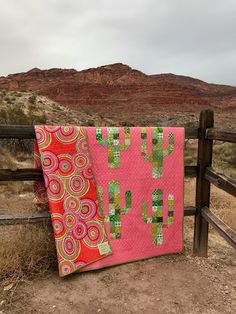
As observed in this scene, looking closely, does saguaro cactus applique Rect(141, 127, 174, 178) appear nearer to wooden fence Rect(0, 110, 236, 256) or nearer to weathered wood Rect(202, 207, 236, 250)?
wooden fence Rect(0, 110, 236, 256)

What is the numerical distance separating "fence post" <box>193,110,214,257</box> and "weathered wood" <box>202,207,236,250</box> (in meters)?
0.10

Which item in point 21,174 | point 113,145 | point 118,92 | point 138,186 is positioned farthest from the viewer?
point 118,92

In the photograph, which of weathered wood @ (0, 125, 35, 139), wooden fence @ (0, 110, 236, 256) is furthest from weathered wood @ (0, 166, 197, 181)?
weathered wood @ (0, 125, 35, 139)

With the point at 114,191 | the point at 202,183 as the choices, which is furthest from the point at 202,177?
the point at 114,191

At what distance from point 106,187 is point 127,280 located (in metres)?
0.88

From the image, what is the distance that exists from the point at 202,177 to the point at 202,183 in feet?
0.22

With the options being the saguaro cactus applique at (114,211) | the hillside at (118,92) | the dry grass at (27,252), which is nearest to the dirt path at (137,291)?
the dry grass at (27,252)

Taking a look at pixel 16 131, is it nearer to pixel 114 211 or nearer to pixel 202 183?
pixel 114 211

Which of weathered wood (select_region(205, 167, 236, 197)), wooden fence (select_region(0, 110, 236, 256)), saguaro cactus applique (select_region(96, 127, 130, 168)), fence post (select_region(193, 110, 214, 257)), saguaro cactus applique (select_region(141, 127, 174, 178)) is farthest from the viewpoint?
fence post (select_region(193, 110, 214, 257))

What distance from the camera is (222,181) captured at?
317cm

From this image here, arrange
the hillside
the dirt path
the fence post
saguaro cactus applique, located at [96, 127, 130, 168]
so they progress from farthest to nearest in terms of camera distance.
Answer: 1. the hillside
2. the fence post
3. saguaro cactus applique, located at [96, 127, 130, 168]
4. the dirt path

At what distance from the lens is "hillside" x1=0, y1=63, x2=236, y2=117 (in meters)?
58.8

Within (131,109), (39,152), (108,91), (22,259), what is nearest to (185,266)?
(22,259)

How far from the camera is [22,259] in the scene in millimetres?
3213
